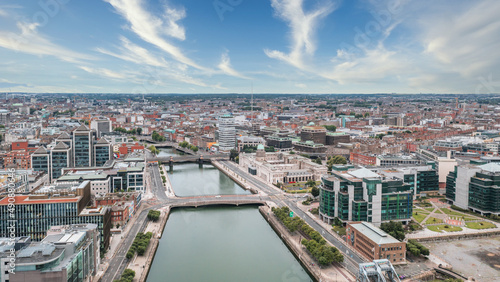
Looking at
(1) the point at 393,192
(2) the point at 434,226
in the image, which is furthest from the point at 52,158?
(2) the point at 434,226

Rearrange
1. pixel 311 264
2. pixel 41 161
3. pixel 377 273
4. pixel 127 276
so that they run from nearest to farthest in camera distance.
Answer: pixel 377 273 < pixel 127 276 < pixel 311 264 < pixel 41 161

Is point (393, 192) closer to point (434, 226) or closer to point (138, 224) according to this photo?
point (434, 226)

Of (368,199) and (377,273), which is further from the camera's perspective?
(368,199)

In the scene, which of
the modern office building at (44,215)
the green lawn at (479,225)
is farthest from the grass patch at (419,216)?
the modern office building at (44,215)

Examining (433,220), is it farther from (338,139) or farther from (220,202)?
(338,139)

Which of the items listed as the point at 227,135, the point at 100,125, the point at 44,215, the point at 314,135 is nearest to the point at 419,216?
the point at 44,215

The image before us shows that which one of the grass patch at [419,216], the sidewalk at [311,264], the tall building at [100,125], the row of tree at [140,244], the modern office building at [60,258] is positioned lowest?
the sidewalk at [311,264]

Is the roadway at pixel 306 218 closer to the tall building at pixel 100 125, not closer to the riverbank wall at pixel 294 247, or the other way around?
the riverbank wall at pixel 294 247
